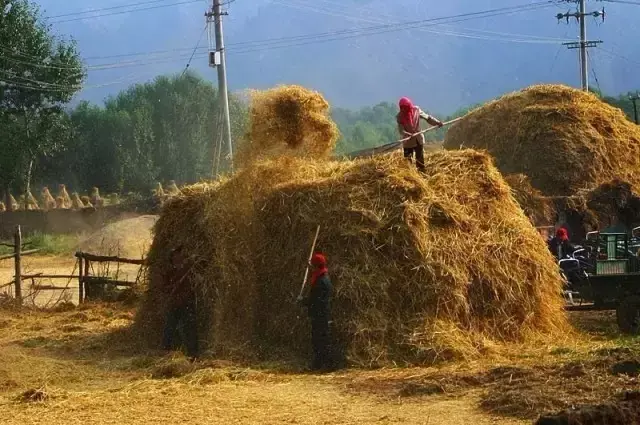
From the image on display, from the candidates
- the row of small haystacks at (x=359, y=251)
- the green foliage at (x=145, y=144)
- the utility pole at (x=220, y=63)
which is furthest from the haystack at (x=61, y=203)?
the row of small haystacks at (x=359, y=251)

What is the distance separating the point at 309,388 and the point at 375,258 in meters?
2.62

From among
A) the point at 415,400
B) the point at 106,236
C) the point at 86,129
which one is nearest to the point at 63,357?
the point at 415,400

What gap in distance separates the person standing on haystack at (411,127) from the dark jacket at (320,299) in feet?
8.87

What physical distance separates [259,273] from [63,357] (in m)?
3.05

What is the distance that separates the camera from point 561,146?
23391 mm

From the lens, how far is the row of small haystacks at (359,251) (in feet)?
43.0

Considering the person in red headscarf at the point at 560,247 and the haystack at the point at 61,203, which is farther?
the haystack at the point at 61,203

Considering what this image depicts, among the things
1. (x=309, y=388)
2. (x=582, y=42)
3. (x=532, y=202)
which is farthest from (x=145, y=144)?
(x=309, y=388)

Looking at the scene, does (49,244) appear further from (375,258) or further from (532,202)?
(375,258)

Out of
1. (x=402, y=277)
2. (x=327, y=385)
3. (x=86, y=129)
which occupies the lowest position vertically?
(x=327, y=385)

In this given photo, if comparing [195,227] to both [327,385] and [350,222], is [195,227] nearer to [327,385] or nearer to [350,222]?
[350,222]

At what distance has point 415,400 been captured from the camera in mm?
10148

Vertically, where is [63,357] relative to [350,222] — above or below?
below

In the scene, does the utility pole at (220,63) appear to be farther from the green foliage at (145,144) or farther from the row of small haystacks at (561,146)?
the green foliage at (145,144)
